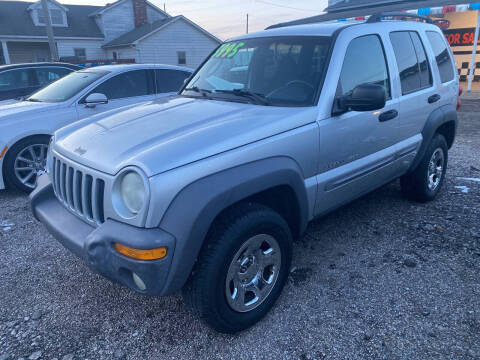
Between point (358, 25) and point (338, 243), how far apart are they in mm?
1937

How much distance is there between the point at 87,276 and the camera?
315 centimetres

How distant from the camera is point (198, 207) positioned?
201 cm

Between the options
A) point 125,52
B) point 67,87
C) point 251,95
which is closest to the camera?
point 251,95

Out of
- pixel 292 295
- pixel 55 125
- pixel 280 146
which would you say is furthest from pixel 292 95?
pixel 55 125

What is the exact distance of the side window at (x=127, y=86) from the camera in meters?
5.59

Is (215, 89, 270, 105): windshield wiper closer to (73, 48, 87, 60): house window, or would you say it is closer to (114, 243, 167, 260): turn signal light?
(114, 243, 167, 260): turn signal light

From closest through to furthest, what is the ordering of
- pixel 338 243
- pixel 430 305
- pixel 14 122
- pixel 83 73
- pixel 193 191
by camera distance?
1. pixel 193 191
2. pixel 430 305
3. pixel 338 243
4. pixel 14 122
5. pixel 83 73

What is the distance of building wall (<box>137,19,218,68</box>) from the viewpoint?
25.2 meters

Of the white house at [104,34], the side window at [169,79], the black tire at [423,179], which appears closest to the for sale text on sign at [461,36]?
the white house at [104,34]

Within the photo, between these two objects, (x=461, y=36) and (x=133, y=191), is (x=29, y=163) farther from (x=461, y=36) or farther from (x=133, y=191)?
(x=461, y=36)

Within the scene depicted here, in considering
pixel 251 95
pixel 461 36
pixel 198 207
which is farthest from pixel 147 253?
pixel 461 36

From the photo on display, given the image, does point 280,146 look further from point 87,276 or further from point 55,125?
point 55,125

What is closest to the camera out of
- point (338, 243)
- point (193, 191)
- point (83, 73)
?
point (193, 191)

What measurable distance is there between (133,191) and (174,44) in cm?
2638
